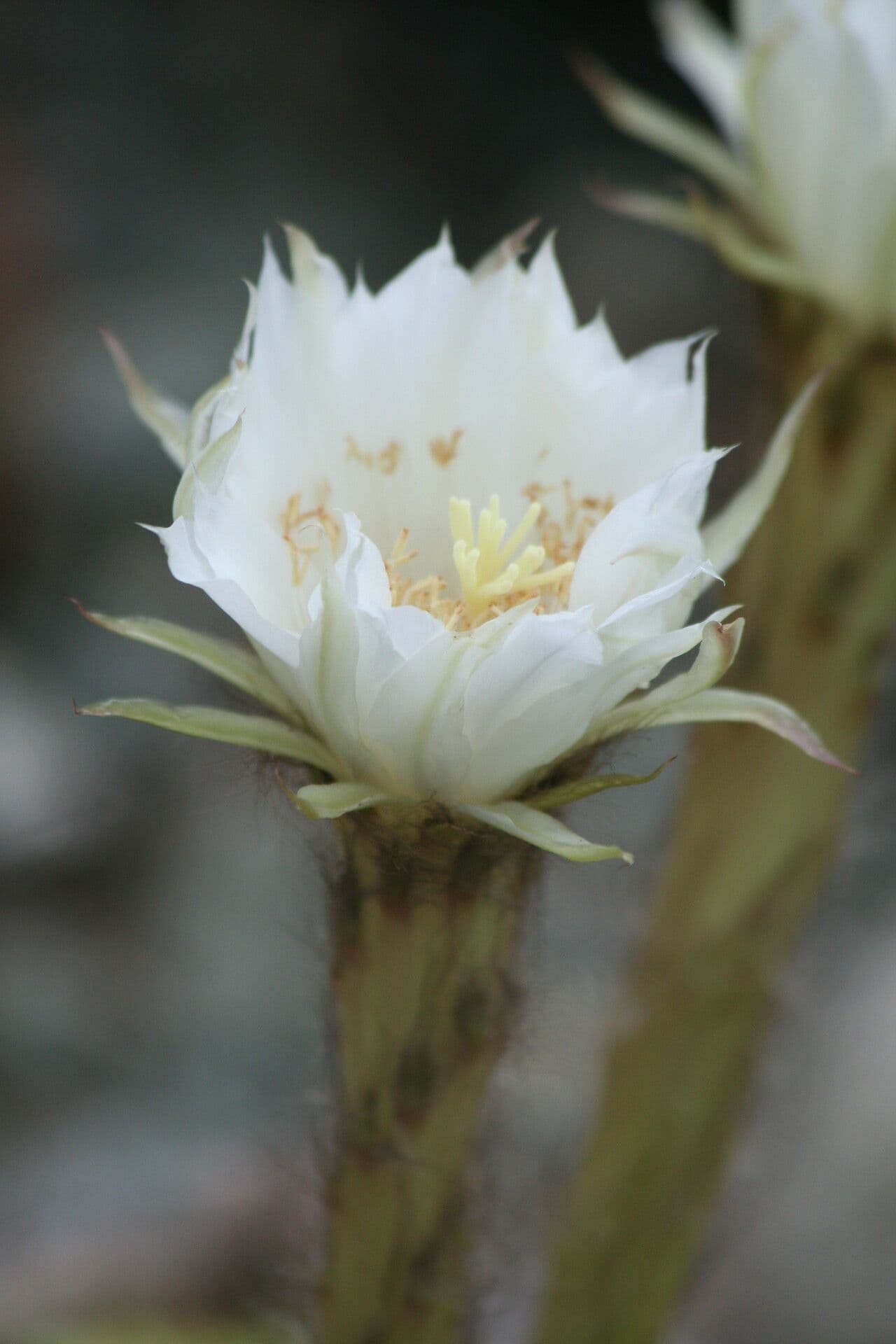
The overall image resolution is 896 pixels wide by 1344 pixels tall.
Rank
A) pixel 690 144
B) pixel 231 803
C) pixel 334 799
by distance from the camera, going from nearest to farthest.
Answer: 1. pixel 334 799
2. pixel 231 803
3. pixel 690 144

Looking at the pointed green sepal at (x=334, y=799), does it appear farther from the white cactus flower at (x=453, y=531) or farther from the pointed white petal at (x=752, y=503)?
the pointed white petal at (x=752, y=503)

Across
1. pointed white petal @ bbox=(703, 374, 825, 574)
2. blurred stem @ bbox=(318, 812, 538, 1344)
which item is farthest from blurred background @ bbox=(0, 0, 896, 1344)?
pointed white petal @ bbox=(703, 374, 825, 574)

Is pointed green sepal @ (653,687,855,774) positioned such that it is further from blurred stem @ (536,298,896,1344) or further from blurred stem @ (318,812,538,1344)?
blurred stem @ (536,298,896,1344)

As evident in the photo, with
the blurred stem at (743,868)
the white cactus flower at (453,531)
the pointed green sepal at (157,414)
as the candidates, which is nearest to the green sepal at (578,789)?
the white cactus flower at (453,531)

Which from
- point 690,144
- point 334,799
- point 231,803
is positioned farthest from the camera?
point 690,144

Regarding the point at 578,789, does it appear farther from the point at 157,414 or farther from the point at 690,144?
the point at 690,144

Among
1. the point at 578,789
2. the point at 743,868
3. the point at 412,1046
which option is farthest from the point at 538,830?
the point at 743,868

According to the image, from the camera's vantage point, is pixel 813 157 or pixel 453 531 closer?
pixel 453 531

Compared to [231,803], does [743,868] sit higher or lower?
lower

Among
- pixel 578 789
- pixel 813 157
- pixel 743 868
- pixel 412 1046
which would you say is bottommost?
pixel 743 868
